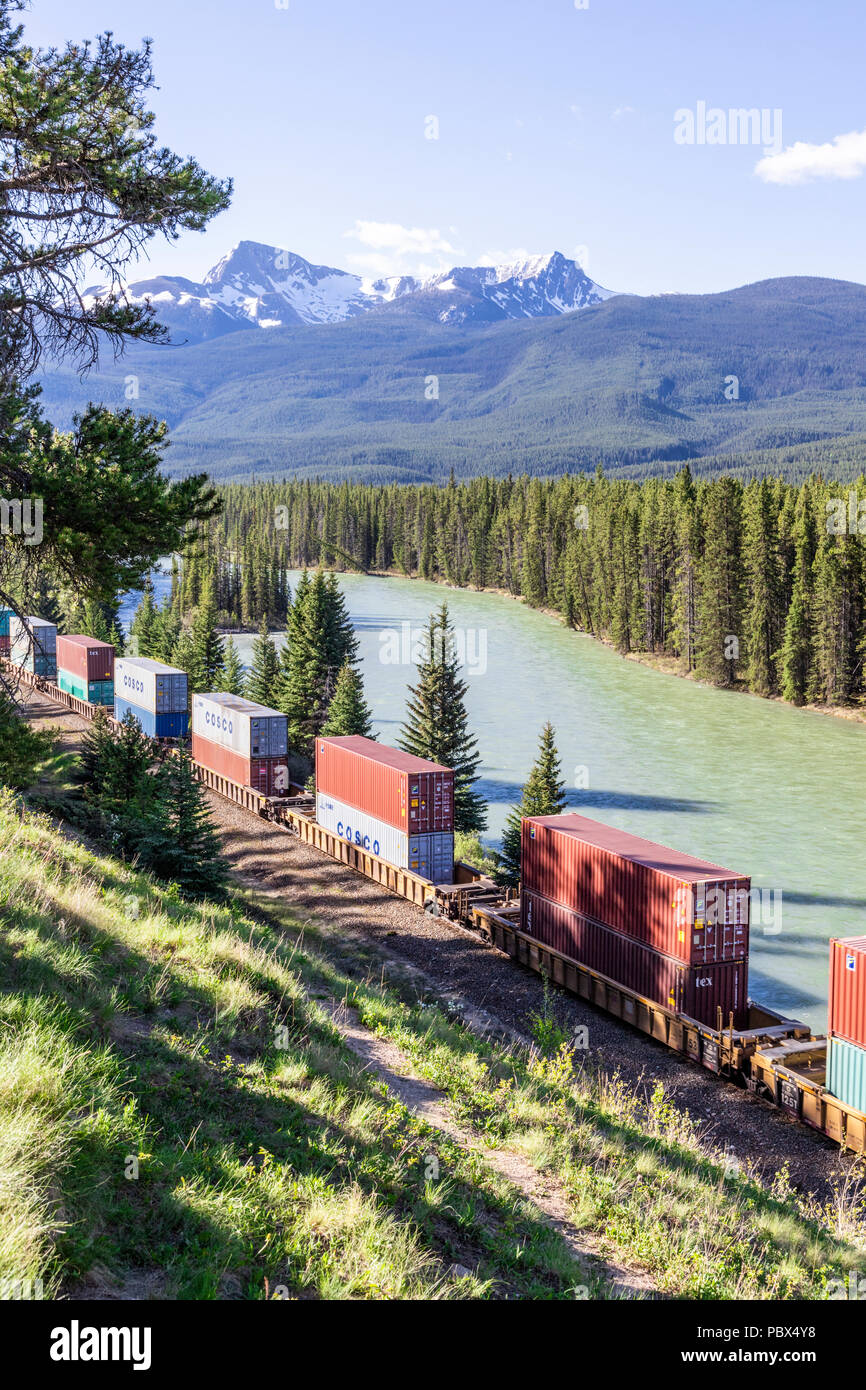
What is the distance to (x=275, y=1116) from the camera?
1138 centimetres

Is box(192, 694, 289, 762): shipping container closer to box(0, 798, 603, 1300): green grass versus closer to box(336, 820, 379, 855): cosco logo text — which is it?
box(336, 820, 379, 855): cosco logo text

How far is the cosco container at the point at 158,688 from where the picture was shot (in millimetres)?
57344

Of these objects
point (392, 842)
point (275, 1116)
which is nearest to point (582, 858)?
point (392, 842)

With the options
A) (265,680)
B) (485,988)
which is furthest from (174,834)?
(265,680)

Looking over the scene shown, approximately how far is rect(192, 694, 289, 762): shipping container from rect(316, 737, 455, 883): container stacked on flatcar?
8.35 m

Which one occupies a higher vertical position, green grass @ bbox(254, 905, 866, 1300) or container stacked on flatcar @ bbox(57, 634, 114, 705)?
container stacked on flatcar @ bbox(57, 634, 114, 705)

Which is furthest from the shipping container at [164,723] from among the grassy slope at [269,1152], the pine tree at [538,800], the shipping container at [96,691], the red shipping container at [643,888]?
the grassy slope at [269,1152]

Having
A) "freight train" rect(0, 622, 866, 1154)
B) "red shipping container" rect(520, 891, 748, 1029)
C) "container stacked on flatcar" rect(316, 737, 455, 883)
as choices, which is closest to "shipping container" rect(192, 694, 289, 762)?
"freight train" rect(0, 622, 866, 1154)

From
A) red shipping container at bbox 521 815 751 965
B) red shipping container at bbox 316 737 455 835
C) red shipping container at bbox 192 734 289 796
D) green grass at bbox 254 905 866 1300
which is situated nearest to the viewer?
green grass at bbox 254 905 866 1300

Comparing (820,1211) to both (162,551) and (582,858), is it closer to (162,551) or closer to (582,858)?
(582,858)

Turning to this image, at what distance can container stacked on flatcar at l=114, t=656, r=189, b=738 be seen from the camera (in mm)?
57406

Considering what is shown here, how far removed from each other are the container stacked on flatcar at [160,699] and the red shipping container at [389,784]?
19246 mm
